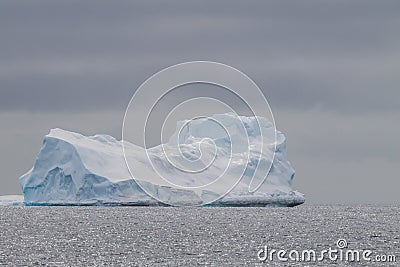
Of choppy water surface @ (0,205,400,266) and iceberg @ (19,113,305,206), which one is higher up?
iceberg @ (19,113,305,206)

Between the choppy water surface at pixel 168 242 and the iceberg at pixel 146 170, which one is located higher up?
the iceberg at pixel 146 170

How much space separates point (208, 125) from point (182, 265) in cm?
6230

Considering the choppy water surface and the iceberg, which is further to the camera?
the iceberg

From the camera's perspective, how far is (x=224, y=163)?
98438 millimetres

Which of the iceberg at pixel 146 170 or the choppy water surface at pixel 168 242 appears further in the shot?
the iceberg at pixel 146 170

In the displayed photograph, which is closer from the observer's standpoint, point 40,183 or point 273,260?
point 273,260

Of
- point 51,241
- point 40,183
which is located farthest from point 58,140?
point 51,241

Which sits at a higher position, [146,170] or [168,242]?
[146,170]

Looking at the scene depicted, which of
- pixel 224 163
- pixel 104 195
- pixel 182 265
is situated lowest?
pixel 182 265

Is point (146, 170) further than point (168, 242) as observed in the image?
Yes

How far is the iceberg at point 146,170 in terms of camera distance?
266 ft

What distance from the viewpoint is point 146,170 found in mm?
88812

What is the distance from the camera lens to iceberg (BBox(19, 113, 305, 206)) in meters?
81.1

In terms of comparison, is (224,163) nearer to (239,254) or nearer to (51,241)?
(51,241)
